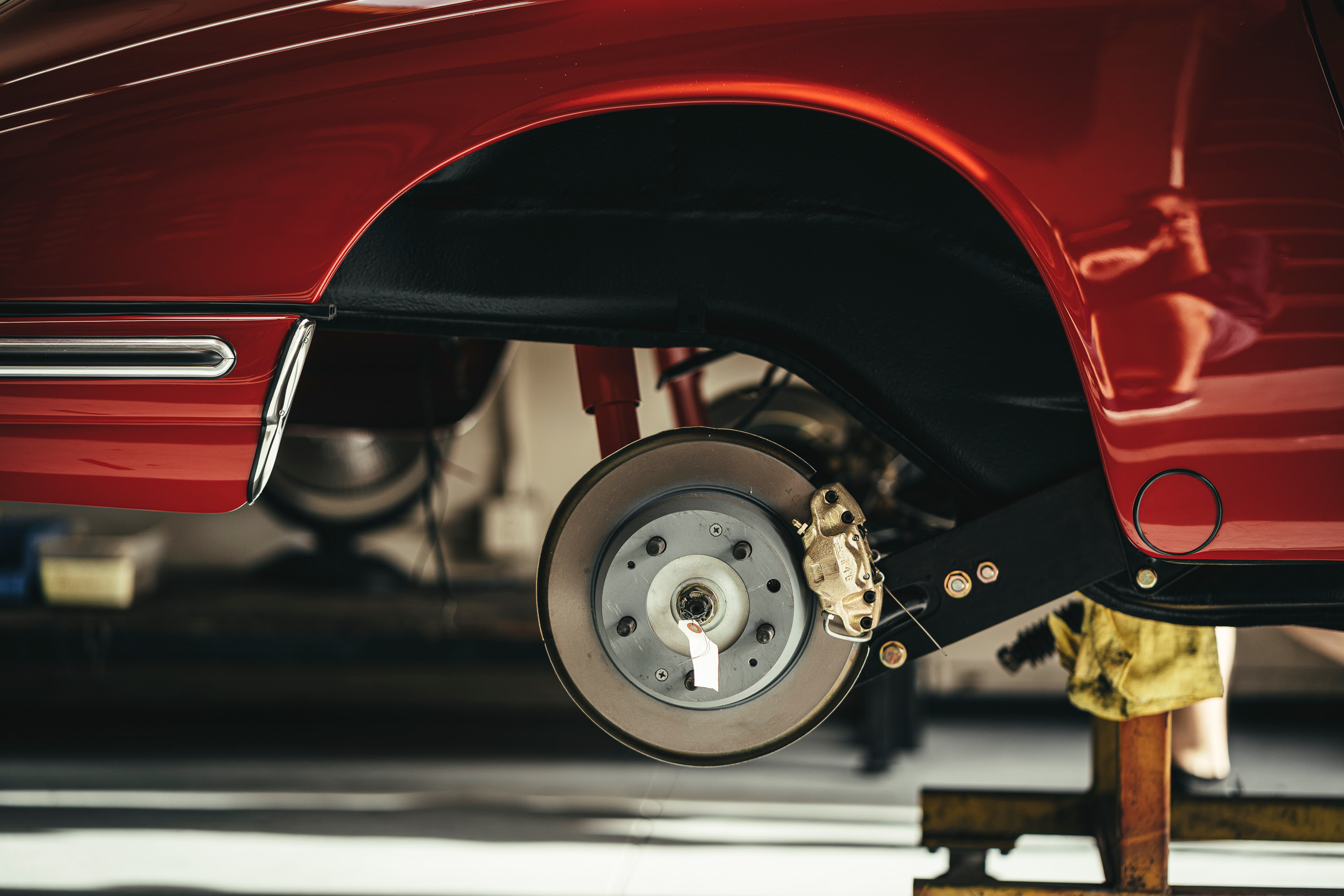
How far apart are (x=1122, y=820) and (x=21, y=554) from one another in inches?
112

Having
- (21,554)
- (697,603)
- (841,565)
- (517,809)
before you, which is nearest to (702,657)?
(697,603)

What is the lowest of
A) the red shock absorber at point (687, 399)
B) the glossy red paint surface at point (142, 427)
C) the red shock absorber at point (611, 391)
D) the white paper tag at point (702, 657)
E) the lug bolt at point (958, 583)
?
the white paper tag at point (702, 657)

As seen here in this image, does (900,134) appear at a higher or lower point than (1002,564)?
higher

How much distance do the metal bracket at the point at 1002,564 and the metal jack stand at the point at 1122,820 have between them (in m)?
0.48

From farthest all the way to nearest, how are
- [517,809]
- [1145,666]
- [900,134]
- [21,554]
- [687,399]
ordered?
1. [21,554]
2. [517,809]
3. [687,399]
4. [1145,666]
5. [900,134]

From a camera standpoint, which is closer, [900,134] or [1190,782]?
[900,134]

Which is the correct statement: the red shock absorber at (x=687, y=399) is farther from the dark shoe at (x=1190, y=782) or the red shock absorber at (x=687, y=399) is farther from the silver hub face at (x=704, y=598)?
the dark shoe at (x=1190, y=782)

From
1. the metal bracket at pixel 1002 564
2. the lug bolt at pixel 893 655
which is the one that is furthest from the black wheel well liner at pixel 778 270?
Result: the lug bolt at pixel 893 655

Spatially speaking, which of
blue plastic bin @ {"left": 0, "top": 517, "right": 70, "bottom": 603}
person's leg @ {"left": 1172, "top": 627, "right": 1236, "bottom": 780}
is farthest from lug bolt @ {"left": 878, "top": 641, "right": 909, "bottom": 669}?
blue plastic bin @ {"left": 0, "top": 517, "right": 70, "bottom": 603}

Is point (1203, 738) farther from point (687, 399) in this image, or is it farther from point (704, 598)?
point (704, 598)

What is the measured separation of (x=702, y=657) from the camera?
0.78 meters

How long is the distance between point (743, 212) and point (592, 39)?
0.68 feet

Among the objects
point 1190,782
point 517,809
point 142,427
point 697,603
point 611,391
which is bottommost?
point 517,809

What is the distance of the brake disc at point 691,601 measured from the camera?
2.63ft
